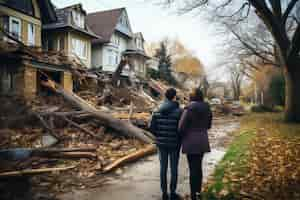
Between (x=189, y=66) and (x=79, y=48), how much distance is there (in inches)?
1500

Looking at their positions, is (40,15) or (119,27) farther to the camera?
(119,27)

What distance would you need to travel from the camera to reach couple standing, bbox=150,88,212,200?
3770 mm

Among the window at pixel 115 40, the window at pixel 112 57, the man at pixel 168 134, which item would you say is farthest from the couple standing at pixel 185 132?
the window at pixel 115 40

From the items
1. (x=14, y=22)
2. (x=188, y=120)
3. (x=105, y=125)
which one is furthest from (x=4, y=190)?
(x=14, y=22)

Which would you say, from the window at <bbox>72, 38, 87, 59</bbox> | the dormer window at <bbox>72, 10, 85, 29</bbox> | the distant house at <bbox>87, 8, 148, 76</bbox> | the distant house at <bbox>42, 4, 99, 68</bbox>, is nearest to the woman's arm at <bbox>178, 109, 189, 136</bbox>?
the distant house at <bbox>42, 4, 99, 68</bbox>

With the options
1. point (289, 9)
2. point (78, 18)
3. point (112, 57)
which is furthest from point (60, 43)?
point (289, 9)

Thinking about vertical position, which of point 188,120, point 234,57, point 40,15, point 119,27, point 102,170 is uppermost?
point 119,27

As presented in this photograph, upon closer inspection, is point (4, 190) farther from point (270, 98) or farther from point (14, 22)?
point (270, 98)

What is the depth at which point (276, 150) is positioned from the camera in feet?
23.1

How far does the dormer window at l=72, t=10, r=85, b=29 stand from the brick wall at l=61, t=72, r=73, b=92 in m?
9.42

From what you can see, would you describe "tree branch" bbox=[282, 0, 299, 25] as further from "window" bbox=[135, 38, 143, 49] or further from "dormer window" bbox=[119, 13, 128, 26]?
"window" bbox=[135, 38, 143, 49]

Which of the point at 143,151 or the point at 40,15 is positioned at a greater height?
the point at 40,15

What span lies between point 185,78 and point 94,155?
174 ft

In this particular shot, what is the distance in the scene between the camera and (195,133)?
150 inches
